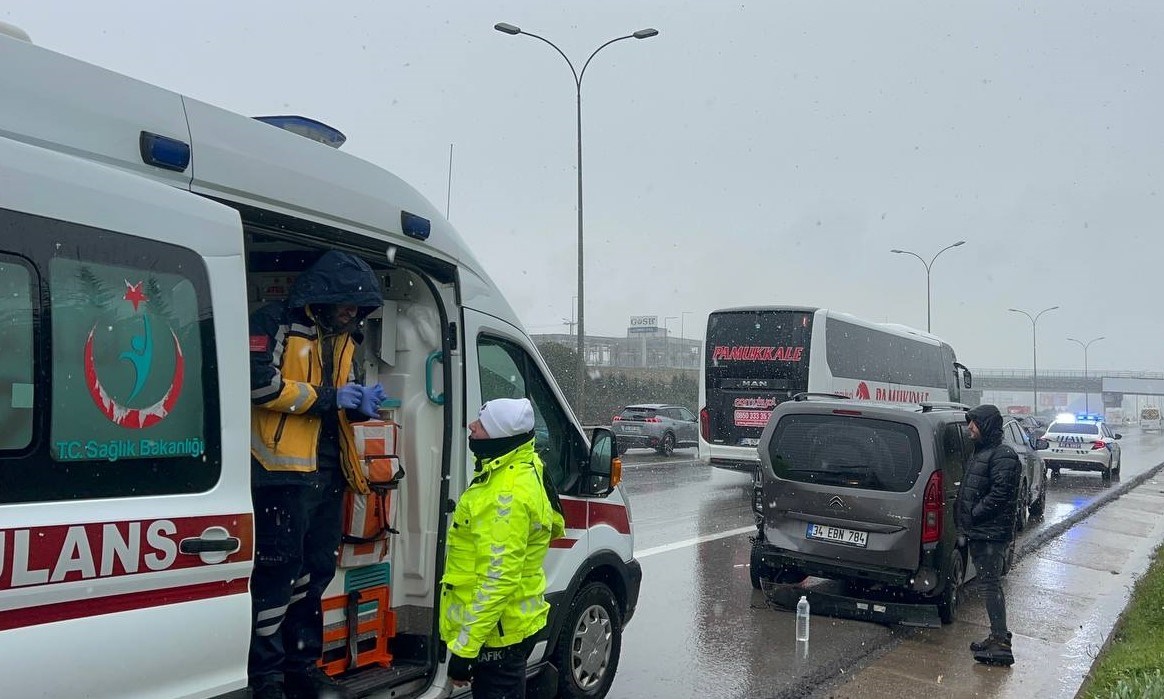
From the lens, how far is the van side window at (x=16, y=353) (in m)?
2.45

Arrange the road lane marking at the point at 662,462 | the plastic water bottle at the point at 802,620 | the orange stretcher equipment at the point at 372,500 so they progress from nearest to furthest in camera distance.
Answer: the orange stretcher equipment at the point at 372,500 < the plastic water bottle at the point at 802,620 < the road lane marking at the point at 662,462

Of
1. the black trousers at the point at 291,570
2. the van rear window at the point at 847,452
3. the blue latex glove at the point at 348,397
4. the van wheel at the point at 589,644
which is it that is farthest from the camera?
the van rear window at the point at 847,452

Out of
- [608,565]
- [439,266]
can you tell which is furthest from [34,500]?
[608,565]

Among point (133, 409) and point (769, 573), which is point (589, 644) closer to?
point (133, 409)

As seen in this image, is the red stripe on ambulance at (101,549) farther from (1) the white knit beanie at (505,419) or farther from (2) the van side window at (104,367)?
(1) the white knit beanie at (505,419)

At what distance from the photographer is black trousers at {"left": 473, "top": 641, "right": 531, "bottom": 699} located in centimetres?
361

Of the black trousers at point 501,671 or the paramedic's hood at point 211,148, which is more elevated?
the paramedic's hood at point 211,148

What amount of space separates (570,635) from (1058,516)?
42.7ft

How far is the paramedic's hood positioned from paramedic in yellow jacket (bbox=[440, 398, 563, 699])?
1025mm

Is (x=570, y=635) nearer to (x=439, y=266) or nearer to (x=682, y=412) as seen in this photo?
(x=439, y=266)

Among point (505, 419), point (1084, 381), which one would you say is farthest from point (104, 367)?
→ point (1084, 381)

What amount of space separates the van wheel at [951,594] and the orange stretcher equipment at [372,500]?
4840 mm

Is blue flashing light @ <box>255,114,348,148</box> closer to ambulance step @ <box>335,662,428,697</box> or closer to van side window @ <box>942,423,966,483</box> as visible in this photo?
ambulance step @ <box>335,662,428,697</box>

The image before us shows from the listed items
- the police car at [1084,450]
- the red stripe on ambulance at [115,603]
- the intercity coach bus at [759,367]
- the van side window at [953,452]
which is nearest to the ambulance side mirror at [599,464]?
the red stripe on ambulance at [115,603]
